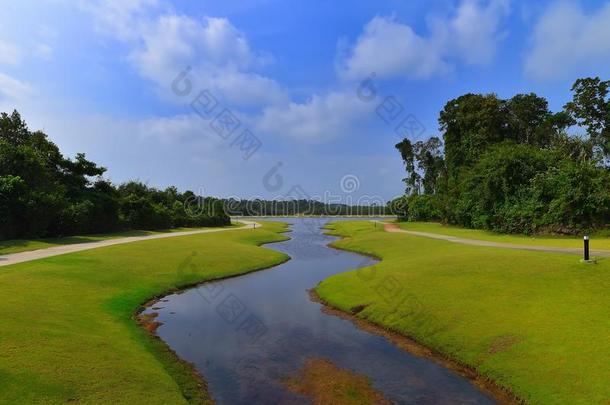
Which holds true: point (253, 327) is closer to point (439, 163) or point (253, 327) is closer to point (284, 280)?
point (284, 280)

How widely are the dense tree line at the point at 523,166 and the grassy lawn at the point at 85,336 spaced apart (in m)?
39.6

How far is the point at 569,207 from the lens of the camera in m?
44.8

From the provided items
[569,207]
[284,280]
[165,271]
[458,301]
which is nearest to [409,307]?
[458,301]

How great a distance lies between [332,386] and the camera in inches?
528

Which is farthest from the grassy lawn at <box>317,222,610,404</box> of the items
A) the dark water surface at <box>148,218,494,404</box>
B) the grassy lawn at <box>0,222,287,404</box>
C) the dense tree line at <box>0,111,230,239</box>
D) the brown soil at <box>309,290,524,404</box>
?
the dense tree line at <box>0,111,230,239</box>

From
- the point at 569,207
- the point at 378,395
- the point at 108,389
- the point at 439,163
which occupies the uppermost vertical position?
the point at 439,163

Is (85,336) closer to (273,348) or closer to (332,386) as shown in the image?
(273,348)

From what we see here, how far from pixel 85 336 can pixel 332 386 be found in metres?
9.02

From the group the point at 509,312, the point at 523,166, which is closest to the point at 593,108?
the point at 523,166

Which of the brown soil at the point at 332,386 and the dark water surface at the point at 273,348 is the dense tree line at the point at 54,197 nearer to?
the dark water surface at the point at 273,348

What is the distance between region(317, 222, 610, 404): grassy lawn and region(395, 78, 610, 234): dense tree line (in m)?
24.3

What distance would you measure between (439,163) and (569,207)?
2656 inches

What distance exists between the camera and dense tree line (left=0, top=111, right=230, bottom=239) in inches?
1621

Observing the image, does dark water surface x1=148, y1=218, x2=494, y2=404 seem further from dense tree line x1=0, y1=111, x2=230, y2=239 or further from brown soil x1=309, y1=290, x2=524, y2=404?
dense tree line x1=0, y1=111, x2=230, y2=239
